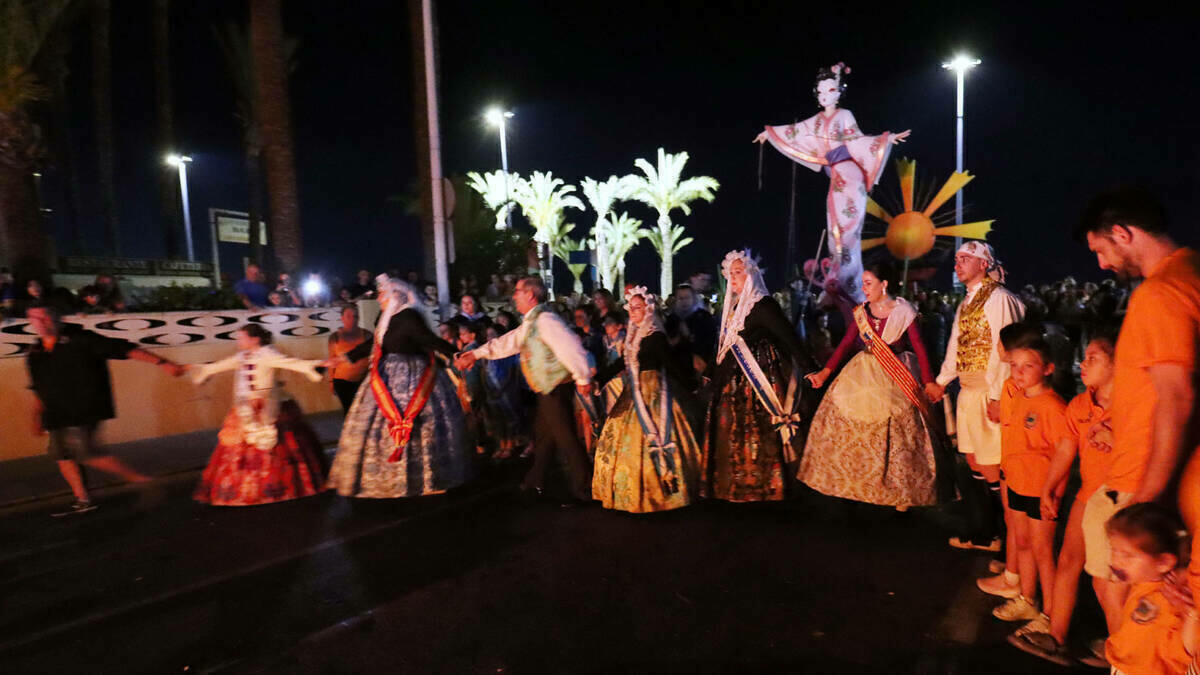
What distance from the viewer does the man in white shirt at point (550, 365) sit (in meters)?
5.76

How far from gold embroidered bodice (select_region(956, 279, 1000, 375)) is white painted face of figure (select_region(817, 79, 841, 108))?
738 cm

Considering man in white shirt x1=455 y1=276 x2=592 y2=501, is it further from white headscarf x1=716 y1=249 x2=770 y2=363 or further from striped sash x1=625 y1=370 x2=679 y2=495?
white headscarf x1=716 y1=249 x2=770 y2=363

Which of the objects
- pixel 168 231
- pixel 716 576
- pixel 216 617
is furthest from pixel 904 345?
pixel 168 231

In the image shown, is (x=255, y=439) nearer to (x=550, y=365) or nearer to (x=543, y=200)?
(x=550, y=365)

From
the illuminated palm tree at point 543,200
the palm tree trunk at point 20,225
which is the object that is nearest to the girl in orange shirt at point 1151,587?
the palm tree trunk at point 20,225

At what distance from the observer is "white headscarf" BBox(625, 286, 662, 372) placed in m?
5.66

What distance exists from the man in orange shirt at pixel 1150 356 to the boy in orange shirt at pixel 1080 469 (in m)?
0.48

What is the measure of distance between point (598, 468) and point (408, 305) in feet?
6.85

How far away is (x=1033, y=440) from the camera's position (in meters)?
3.41

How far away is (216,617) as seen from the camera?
13.2 feet

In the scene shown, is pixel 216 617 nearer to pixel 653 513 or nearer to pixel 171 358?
pixel 653 513

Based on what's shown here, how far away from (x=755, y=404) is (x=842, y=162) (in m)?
6.76

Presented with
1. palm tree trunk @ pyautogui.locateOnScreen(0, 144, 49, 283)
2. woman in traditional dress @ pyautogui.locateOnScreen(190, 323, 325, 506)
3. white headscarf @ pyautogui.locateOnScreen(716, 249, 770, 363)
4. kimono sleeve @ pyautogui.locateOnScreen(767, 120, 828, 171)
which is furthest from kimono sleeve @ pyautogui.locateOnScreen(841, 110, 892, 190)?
palm tree trunk @ pyautogui.locateOnScreen(0, 144, 49, 283)

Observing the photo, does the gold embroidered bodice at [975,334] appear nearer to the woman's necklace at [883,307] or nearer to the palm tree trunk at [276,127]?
the woman's necklace at [883,307]
